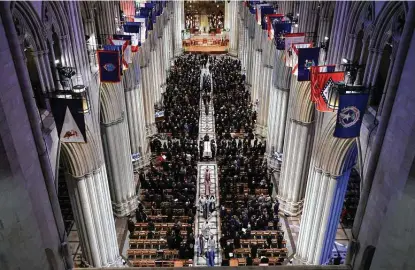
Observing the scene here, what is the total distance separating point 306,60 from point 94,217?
11.5m

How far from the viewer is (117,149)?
67.5ft

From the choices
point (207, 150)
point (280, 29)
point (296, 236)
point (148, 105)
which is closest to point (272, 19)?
point (280, 29)

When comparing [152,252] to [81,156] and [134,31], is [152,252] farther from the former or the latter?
[134,31]

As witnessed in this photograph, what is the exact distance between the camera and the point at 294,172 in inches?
835

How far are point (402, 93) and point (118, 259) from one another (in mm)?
14740

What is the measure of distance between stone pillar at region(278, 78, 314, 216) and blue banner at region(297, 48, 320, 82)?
260 cm

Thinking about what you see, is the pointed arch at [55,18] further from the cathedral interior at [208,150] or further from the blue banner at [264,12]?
the blue banner at [264,12]

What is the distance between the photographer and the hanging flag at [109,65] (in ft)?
50.2

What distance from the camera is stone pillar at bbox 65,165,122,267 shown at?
15.5 m

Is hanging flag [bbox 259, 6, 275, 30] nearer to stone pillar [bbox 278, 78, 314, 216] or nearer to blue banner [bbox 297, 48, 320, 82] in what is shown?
stone pillar [bbox 278, 78, 314, 216]

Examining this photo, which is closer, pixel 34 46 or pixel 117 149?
pixel 34 46

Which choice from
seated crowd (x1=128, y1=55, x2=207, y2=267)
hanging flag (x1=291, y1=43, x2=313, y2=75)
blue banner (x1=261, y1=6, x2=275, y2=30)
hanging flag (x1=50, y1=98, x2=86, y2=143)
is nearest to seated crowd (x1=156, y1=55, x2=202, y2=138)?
seated crowd (x1=128, y1=55, x2=207, y2=267)

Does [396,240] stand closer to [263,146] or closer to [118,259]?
[118,259]

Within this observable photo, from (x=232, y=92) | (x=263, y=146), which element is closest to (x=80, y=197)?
(x=263, y=146)
